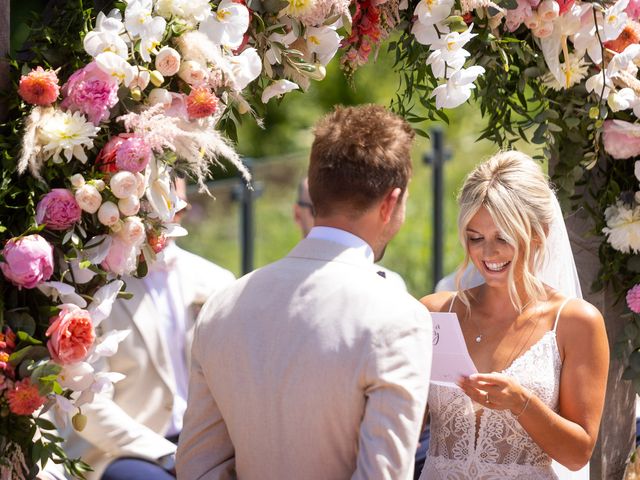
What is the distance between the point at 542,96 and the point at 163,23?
1468 millimetres

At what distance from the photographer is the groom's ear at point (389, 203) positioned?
2.39 metres

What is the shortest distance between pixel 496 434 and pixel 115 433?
4.81 ft

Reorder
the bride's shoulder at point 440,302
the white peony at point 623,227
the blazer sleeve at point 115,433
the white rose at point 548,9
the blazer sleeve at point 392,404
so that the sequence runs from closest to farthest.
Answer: the blazer sleeve at point 392,404 < the white rose at point 548,9 < the bride's shoulder at point 440,302 < the white peony at point 623,227 < the blazer sleeve at point 115,433

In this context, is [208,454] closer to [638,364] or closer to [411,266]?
[638,364]

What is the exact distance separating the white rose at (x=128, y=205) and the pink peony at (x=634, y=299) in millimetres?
1862

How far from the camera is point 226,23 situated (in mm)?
2578

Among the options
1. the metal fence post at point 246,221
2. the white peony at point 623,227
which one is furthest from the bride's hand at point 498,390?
the metal fence post at point 246,221

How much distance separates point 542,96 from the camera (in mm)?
3391

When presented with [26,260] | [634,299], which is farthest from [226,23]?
[634,299]

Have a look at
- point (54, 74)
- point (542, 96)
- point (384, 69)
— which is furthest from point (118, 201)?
point (384, 69)

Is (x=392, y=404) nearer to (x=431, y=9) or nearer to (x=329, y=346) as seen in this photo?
(x=329, y=346)

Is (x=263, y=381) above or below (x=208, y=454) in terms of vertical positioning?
above

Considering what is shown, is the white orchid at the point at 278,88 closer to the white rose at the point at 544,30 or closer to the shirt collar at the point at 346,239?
the shirt collar at the point at 346,239

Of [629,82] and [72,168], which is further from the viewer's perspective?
[629,82]
